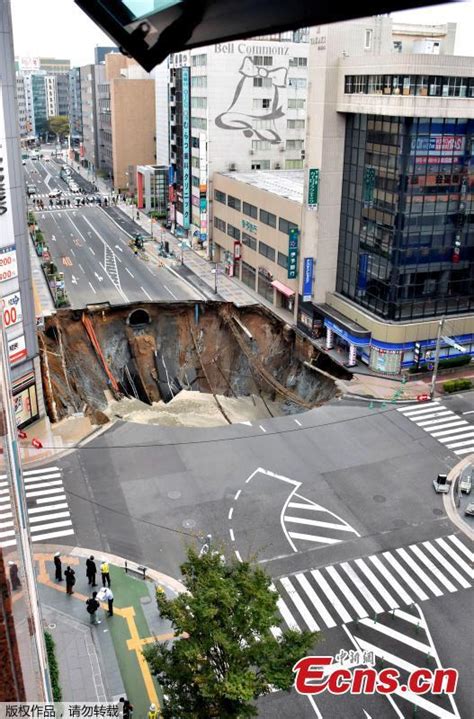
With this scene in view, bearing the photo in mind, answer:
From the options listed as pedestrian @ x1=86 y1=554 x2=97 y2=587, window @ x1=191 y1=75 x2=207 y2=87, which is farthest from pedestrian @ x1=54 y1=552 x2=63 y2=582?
window @ x1=191 y1=75 x2=207 y2=87

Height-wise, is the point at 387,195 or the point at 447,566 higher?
the point at 387,195

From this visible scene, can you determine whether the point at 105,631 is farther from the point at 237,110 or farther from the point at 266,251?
the point at 237,110

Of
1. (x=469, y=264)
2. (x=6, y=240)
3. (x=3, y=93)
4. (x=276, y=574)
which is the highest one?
(x=3, y=93)

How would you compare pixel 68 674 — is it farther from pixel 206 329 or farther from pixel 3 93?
pixel 206 329

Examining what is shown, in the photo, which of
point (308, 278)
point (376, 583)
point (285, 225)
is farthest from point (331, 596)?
point (285, 225)

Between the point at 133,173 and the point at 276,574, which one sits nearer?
the point at 276,574

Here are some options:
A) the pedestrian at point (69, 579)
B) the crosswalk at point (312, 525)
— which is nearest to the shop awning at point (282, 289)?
the crosswalk at point (312, 525)

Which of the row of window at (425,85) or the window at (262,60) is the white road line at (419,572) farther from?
the window at (262,60)

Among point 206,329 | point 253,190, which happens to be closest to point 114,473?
point 206,329
